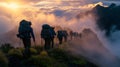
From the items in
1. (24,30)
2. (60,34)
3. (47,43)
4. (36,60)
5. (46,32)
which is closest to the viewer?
(36,60)

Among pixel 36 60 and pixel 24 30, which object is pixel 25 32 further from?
pixel 36 60

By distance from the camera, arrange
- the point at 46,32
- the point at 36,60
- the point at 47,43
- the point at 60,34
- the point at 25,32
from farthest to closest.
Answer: the point at 60,34
the point at 47,43
the point at 46,32
the point at 25,32
the point at 36,60

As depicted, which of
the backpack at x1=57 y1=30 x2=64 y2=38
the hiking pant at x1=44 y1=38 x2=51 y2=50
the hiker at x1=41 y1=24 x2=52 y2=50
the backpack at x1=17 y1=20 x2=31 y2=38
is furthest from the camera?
the backpack at x1=57 y1=30 x2=64 y2=38

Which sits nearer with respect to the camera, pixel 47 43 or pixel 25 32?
pixel 25 32

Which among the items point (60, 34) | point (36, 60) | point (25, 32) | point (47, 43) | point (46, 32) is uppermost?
point (25, 32)

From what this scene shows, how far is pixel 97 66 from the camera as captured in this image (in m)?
76.1

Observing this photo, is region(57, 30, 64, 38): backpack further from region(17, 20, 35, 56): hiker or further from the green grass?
region(17, 20, 35, 56): hiker

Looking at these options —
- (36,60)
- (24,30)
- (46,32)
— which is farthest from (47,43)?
(36,60)

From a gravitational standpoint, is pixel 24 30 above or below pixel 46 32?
above

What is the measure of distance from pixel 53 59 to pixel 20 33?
7.10m

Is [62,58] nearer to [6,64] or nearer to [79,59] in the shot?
[79,59]

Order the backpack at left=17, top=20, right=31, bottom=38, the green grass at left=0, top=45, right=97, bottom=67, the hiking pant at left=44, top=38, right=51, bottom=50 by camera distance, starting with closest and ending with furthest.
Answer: the green grass at left=0, top=45, right=97, bottom=67
the backpack at left=17, top=20, right=31, bottom=38
the hiking pant at left=44, top=38, right=51, bottom=50

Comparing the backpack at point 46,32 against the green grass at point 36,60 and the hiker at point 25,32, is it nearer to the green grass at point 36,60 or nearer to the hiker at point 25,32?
the green grass at point 36,60

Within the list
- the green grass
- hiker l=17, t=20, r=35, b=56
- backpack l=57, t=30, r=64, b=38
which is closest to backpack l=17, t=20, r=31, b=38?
hiker l=17, t=20, r=35, b=56
